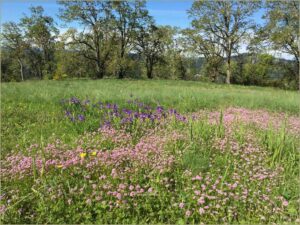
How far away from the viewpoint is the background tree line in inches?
1435

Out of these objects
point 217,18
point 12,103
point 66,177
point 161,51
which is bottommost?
point 66,177

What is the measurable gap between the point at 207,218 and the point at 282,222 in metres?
0.83

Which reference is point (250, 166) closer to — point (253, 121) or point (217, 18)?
point (253, 121)

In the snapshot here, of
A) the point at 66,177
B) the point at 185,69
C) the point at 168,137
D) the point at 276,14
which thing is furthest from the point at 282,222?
the point at 185,69

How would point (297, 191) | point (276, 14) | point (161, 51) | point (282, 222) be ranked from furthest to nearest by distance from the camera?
point (161, 51) < point (276, 14) < point (297, 191) < point (282, 222)

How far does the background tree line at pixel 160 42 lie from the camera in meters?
36.4

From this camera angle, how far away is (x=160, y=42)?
1950 inches

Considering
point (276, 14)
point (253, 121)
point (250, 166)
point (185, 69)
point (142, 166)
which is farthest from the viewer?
point (185, 69)

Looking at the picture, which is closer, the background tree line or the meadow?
the meadow

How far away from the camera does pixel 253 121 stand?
668cm

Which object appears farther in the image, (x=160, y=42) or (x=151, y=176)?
(x=160, y=42)

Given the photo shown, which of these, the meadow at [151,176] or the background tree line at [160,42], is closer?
the meadow at [151,176]

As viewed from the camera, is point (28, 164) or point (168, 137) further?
point (168, 137)

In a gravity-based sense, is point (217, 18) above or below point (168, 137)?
above
